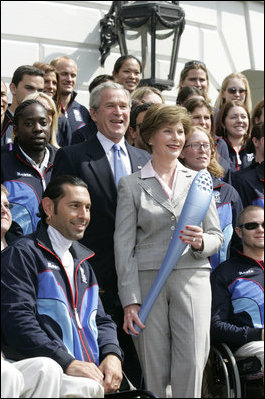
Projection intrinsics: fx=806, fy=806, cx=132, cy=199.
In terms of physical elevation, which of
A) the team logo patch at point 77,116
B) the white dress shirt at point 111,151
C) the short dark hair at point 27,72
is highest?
the short dark hair at point 27,72

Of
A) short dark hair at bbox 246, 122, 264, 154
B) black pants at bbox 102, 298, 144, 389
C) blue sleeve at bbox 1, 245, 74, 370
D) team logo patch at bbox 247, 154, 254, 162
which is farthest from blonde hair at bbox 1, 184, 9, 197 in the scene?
team logo patch at bbox 247, 154, 254, 162

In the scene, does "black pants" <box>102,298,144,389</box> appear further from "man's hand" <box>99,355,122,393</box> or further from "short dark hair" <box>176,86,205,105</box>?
"short dark hair" <box>176,86,205,105</box>

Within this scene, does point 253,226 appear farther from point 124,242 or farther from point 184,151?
point 124,242

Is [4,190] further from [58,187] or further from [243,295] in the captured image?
[243,295]

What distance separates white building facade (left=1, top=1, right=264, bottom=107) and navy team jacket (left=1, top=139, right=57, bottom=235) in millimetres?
3418

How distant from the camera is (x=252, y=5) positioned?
11.2m

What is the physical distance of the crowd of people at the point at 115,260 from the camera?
3.97 meters

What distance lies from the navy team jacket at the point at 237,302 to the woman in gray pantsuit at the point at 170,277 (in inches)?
20.8

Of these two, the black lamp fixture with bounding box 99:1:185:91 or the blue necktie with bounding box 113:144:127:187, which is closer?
the blue necktie with bounding box 113:144:127:187

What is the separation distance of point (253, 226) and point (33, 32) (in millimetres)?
4605

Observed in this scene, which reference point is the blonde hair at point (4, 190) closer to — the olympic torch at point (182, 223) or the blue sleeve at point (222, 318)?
the olympic torch at point (182, 223)

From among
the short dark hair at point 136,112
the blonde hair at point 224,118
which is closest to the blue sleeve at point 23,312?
the short dark hair at point 136,112

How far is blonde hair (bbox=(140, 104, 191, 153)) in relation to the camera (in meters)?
4.67

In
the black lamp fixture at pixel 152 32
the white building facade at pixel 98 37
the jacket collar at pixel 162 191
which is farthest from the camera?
the white building facade at pixel 98 37
